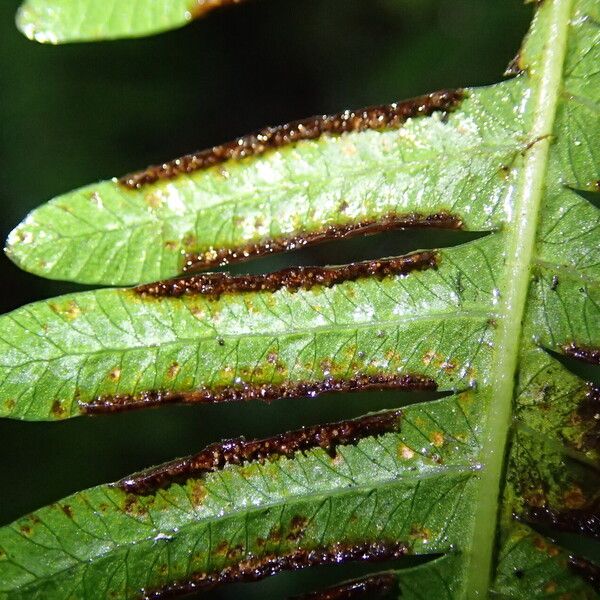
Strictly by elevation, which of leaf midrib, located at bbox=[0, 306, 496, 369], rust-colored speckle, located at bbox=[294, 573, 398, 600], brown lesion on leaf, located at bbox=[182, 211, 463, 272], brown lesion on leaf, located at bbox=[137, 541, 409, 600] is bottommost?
rust-colored speckle, located at bbox=[294, 573, 398, 600]

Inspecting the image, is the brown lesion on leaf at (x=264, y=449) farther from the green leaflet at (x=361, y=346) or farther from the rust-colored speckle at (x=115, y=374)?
the rust-colored speckle at (x=115, y=374)

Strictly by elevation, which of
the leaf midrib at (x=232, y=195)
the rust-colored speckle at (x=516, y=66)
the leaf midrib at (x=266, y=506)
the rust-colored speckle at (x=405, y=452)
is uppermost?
the rust-colored speckle at (x=516, y=66)

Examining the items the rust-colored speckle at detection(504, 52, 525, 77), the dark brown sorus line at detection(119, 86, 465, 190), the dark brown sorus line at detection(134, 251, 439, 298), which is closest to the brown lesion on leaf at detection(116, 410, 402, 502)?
the dark brown sorus line at detection(134, 251, 439, 298)

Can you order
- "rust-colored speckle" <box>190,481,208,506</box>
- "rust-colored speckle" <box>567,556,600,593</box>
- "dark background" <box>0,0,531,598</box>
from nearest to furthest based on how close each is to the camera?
"rust-colored speckle" <box>567,556,600,593</box> < "rust-colored speckle" <box>190,481,208,506</box> < "dark background" <box>0,0,531,598</box>

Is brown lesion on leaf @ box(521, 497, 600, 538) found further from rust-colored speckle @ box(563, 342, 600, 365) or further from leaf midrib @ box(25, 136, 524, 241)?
leaf midrib @ box(25, 136, 524, 241)

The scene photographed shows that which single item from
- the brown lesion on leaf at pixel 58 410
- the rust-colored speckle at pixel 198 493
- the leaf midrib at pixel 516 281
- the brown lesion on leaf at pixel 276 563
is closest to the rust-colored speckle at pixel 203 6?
the leaf midrib at pixel 516 281

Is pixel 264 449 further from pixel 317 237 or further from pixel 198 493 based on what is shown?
pixel 317 237

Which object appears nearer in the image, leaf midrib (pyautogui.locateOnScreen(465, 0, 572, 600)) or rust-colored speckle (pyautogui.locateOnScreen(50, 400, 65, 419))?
leaf midrib (pyautogui.locateOnScreen(465, 0, 572, 600))

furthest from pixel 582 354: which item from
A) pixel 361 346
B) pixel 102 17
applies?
pixel 102 17
